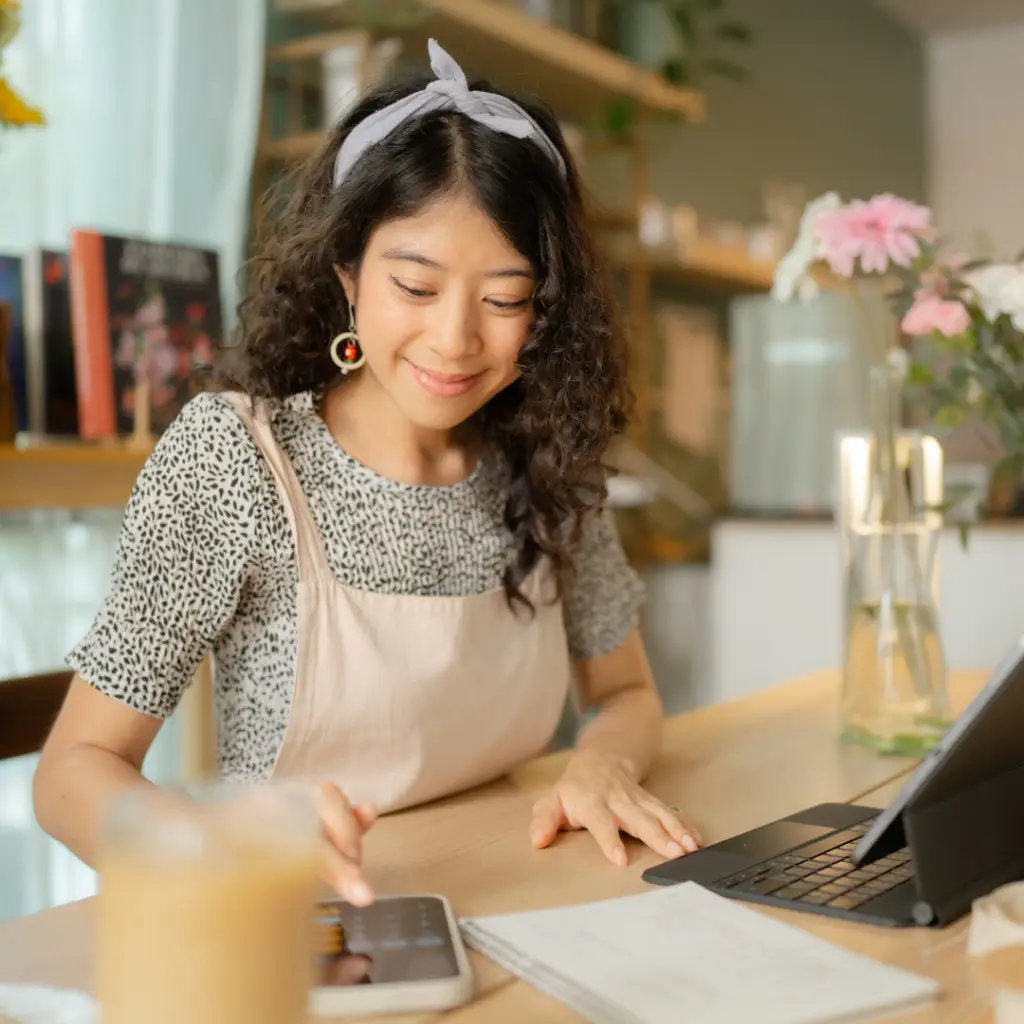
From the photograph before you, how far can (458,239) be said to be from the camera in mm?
1120

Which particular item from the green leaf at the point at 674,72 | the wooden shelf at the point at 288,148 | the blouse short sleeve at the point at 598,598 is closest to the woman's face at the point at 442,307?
the blouse short sleeve at the point at 598,598

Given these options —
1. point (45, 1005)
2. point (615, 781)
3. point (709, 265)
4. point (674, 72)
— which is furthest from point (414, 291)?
point (709, 265)

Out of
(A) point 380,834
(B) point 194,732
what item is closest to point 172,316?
(B) point 194,732

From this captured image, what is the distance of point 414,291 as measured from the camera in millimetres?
1132

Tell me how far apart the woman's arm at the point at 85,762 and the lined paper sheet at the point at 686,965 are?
0.35m

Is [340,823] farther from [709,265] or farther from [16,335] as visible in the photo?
[709,265]

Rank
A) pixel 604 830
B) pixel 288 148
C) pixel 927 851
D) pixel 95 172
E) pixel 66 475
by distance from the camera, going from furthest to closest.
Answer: pixel 288 148
pixel 95 172
pixel 66 475
pixel 604 830
pixel 927 851

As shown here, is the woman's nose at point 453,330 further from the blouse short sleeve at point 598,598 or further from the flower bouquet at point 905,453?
the flower bouquet at point 905,453

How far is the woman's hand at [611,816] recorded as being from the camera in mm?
953

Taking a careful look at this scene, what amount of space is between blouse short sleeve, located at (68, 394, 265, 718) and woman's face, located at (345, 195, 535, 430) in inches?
6.1

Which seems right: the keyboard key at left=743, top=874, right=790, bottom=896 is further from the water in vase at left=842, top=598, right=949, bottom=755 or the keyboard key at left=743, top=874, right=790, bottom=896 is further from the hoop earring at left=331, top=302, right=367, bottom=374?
the hoop earring at left=331, top=302, right=367, bottom=374

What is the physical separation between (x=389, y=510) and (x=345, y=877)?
26.3 inches

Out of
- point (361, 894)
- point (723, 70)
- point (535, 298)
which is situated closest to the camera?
point (361, 894)

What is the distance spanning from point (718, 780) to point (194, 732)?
995 millimetres
